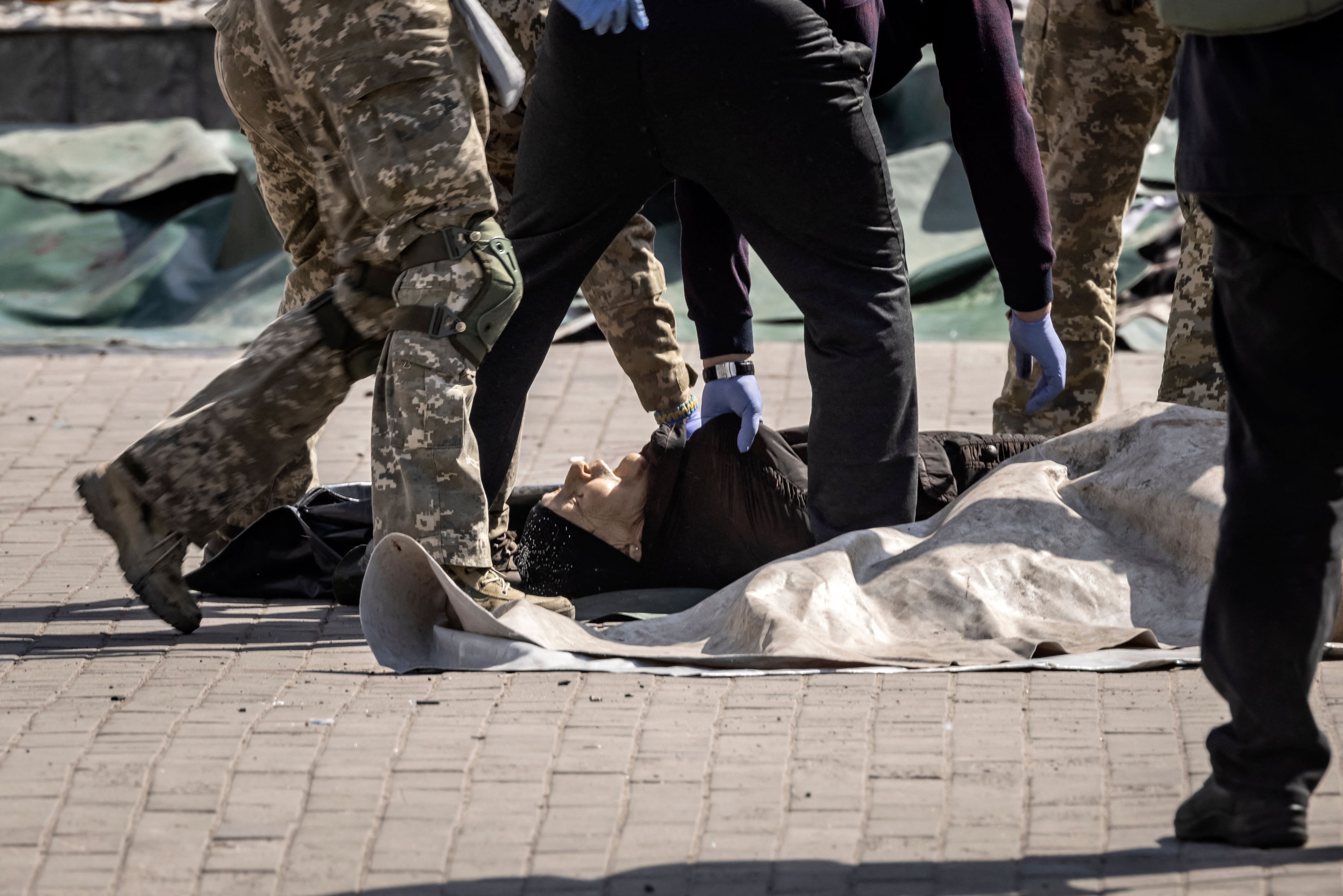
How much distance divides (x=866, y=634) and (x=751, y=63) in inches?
46.7

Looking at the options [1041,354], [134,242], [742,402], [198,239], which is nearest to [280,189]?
[742,402]

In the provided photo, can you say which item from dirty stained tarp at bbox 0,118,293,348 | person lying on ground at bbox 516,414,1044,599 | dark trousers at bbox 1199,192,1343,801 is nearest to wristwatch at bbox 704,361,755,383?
person lying on ground at bbox 516,414,1044,599

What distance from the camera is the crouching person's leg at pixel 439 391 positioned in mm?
3582

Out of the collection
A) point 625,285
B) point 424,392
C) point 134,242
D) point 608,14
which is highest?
point 608,14

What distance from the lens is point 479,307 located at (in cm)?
361

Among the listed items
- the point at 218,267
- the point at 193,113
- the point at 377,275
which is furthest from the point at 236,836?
the point at 193,113

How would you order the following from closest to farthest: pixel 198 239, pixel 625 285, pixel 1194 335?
pixel 1194 335
pixel 625 285
pixel 198 239

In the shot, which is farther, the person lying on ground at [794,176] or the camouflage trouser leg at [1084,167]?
the camouflage trouser leg at [1084,167]

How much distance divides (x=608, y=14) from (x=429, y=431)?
91cm

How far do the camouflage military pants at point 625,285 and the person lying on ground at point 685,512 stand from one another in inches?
19.3

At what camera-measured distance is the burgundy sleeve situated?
13.3ft

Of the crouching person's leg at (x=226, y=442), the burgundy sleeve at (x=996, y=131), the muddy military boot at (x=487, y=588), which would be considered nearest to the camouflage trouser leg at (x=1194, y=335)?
the burgundy sleeve at (x=996, y=131)

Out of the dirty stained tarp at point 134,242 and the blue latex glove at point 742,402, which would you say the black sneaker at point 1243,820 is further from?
the dirty stained tarp at point 134,242

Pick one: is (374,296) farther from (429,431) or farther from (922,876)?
(922,876)
